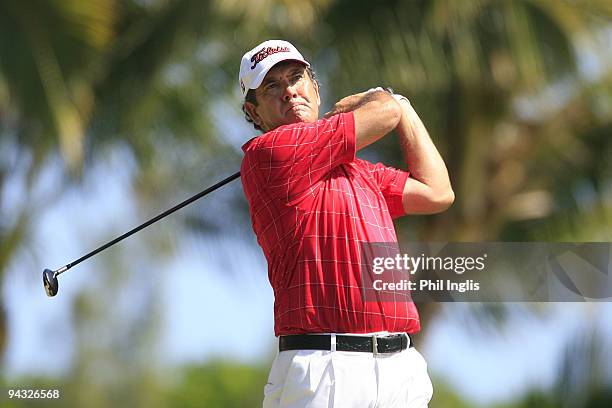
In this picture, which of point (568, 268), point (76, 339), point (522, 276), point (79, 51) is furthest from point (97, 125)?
point (568, 268)

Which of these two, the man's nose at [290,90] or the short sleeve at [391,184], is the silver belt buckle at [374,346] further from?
the man's nose at [290,90]

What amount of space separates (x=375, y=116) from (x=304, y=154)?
23 cm

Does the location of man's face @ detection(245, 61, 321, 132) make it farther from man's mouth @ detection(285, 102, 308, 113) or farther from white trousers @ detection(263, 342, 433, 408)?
white trousers @ detection(263, 342, 433, 408)

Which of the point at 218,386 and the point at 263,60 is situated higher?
the point at 218,386

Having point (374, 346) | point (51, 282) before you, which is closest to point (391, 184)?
point (374, 346)

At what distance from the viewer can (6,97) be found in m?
9.92

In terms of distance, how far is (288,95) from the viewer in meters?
3.81

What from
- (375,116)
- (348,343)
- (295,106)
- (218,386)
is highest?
(218,386)

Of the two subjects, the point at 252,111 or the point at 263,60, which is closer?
the point at 263,60

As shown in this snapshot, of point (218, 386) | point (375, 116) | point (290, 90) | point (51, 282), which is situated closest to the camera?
point (375, 116)

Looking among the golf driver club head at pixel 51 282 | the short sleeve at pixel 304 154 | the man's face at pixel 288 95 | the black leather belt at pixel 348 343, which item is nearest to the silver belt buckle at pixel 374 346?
the black leather belt at pixel 348 343

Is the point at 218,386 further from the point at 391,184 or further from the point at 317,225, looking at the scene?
the point at 317,225

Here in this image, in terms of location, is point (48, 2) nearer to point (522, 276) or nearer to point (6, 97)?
point (6, 97)

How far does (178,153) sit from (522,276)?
3242mm
